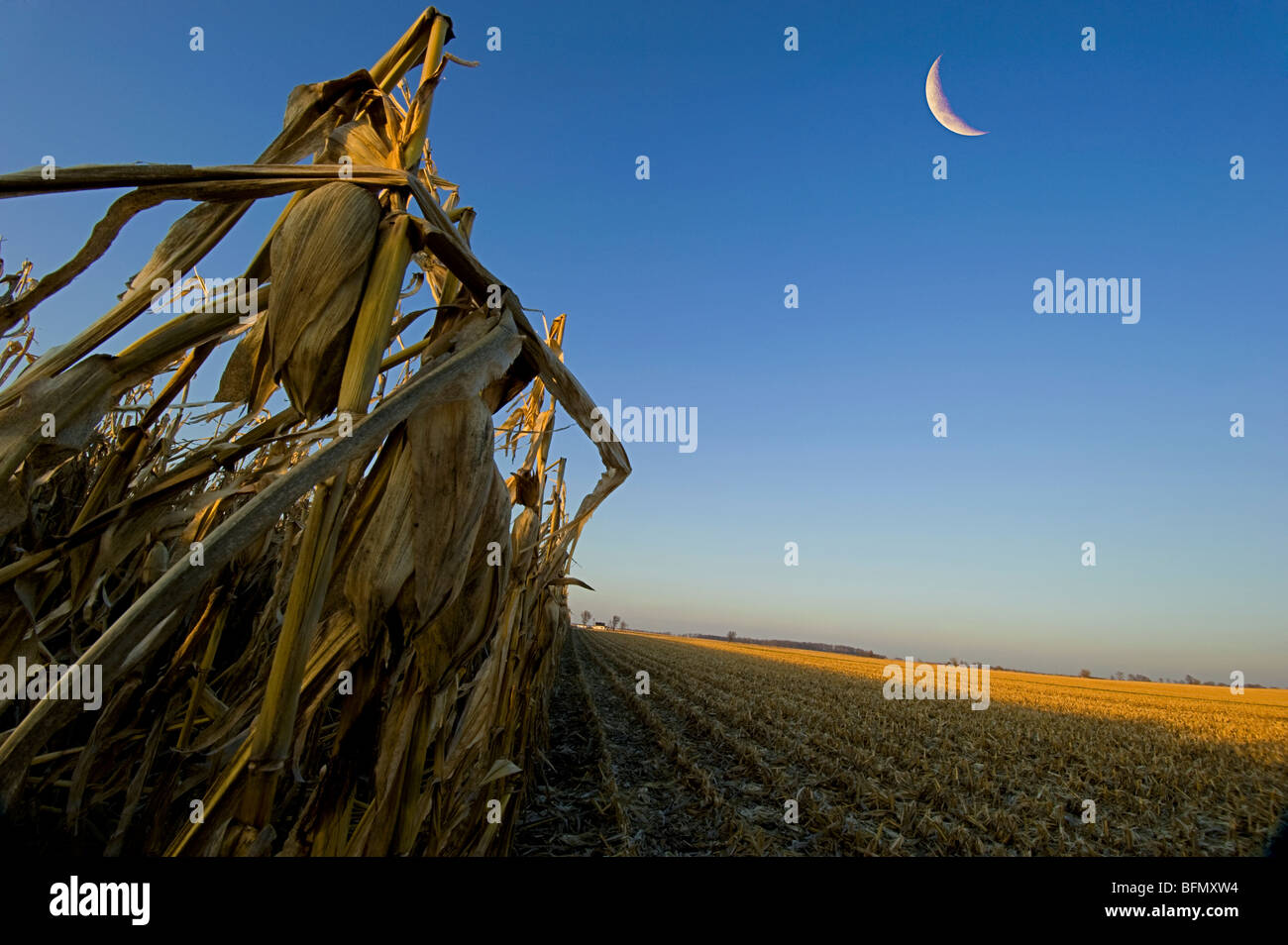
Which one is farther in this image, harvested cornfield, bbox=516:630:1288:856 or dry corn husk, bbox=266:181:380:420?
harvested cornfield, bbox=516:630:1288:856

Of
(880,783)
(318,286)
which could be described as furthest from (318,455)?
(880,783)

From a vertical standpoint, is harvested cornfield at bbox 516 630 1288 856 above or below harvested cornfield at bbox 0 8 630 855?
below

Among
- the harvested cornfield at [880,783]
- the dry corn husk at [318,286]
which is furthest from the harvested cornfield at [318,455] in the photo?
the harvested cornfield at [880,783]

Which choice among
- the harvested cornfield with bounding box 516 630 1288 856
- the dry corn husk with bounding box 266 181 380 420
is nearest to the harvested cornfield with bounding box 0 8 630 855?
the dry corn husk with bounding box 266 181 380 420

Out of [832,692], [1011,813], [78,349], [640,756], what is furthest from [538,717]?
[832,692]

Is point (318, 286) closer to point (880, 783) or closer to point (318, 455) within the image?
point (318, 455)

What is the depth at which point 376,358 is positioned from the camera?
2.48ft

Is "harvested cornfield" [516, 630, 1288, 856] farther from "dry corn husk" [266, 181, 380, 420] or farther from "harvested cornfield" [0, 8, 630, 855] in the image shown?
"dry corn husk" [266, 181, 380, 420]

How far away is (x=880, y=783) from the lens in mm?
7680

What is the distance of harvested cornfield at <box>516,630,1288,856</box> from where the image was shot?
18.3 feet

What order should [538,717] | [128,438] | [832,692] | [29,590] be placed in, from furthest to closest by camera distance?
[832,692]
[538,717]
[128,438]
[29,590]

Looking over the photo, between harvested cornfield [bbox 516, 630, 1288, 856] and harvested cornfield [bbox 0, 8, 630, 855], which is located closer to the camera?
harvested cornfield [bbox 0, 8, 630, 855]
